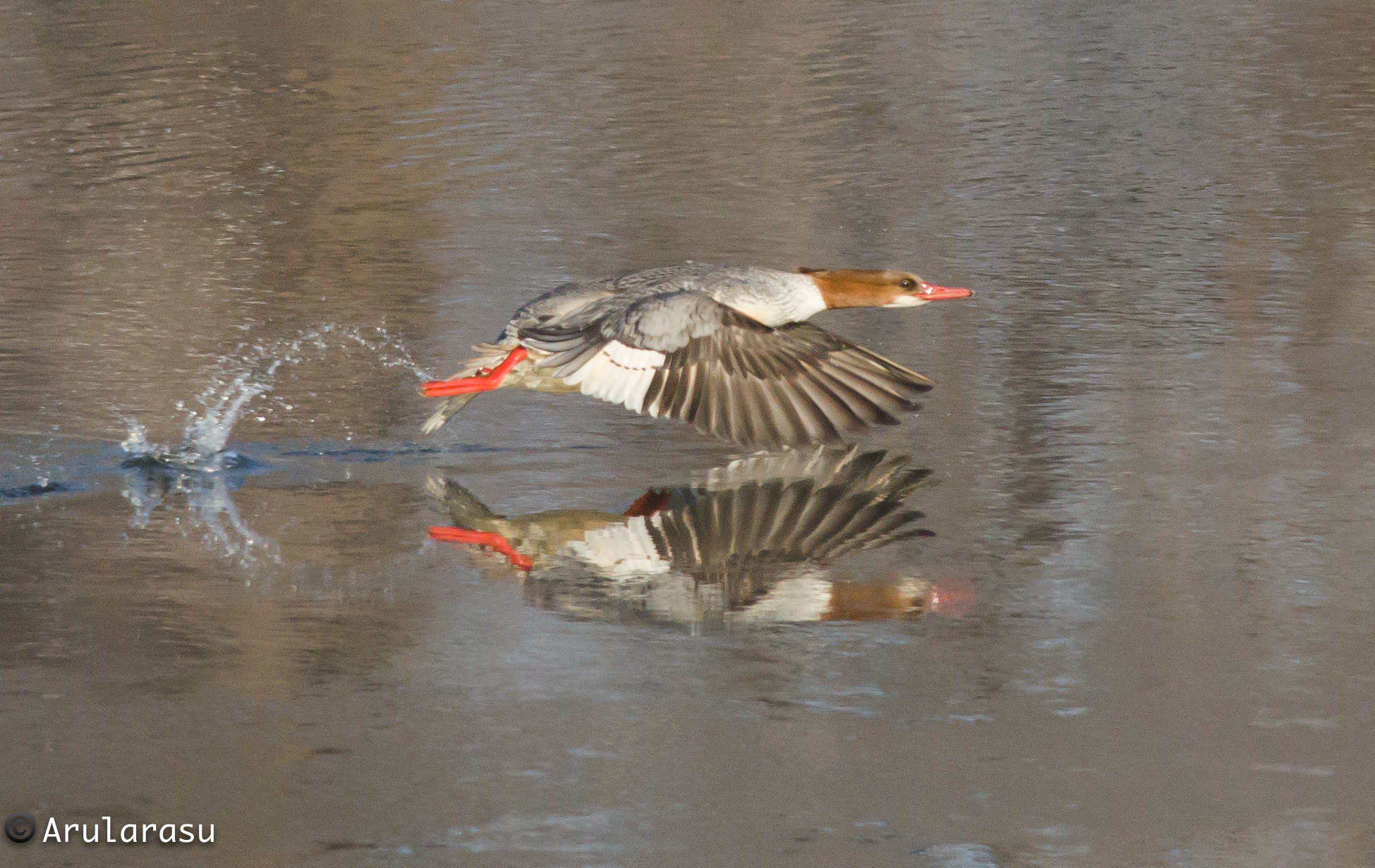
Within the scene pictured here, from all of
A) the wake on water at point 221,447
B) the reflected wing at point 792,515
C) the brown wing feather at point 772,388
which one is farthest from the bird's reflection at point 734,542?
the wake on water at point 221,447

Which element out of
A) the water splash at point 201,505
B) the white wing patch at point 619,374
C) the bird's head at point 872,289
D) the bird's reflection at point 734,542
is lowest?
the bird's reflection at point 734,542

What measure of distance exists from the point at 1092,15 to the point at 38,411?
1341 centimetres

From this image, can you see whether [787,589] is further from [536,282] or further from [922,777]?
[536,282]

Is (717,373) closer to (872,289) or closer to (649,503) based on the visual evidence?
(649,503)

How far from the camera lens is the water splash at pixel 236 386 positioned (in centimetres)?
651

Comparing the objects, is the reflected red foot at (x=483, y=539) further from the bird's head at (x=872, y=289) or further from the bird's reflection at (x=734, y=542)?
the bird's head at (x=872, y=289)

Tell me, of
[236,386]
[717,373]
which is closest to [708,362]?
[717,373]

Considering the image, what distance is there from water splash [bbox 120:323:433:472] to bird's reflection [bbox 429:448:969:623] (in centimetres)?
96

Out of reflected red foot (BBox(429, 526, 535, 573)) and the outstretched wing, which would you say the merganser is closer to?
the outstretched wing

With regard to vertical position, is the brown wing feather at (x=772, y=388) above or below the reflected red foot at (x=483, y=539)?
above

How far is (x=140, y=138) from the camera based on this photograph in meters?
13.7

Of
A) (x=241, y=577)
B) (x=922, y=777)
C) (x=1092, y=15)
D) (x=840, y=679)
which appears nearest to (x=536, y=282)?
(x=241, y=577)

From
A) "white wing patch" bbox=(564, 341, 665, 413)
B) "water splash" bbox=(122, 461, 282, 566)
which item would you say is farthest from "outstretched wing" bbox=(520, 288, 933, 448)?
"water splash" bbox=(122, 461, 282, 566)

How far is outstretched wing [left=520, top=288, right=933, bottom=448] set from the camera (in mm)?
6043
